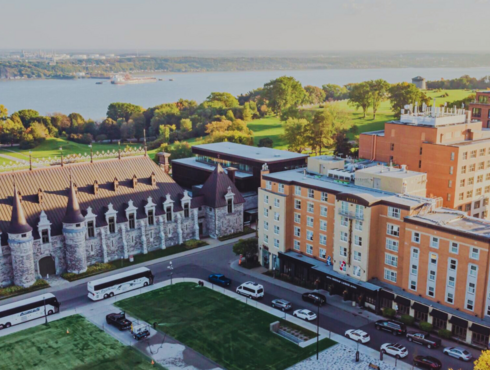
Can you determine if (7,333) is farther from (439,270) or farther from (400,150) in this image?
(400,150)

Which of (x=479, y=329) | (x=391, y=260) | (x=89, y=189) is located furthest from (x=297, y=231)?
(x=89, y=189)

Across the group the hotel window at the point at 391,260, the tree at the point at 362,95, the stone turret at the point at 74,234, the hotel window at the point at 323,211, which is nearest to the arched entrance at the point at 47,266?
the stone turret at the point at 74,234

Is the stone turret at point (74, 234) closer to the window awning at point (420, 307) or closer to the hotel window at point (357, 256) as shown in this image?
the hotel window at point (357, 256)

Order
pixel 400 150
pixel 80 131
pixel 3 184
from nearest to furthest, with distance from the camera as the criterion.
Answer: pixel 3 184, pixel 400 150, pixel 80 131

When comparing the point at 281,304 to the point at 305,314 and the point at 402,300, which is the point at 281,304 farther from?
the point at 402,300

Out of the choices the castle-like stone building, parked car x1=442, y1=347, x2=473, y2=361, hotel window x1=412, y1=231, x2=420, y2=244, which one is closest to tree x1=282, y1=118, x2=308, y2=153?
the castle-like stone building

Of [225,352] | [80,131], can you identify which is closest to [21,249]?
[225,352]

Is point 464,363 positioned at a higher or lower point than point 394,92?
lower
